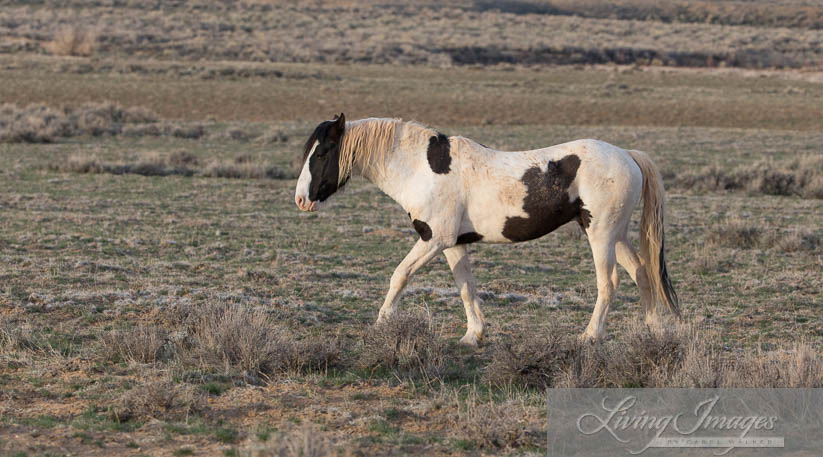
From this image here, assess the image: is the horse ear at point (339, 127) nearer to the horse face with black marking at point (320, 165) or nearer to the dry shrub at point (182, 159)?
the horse face with black marking at point (320, 165)

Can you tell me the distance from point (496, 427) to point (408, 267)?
220cm

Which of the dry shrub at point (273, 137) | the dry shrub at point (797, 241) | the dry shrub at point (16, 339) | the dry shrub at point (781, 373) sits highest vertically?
the dry shrub at point (781, 373)

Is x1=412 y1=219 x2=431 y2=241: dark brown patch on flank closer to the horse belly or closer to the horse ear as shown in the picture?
the horse belly

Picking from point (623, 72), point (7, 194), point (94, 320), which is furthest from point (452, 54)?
point (94, 320)

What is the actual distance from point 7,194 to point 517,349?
1234cm

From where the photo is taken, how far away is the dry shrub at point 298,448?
4.82 m

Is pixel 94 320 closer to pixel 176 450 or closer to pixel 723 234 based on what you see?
pixel 176 450

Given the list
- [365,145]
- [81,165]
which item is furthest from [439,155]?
[81,165]

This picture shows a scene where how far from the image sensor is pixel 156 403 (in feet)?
19.5

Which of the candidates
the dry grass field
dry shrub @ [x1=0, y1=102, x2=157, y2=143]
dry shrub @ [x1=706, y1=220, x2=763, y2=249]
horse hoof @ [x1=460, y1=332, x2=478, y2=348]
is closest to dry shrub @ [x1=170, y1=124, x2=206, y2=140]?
the dry grass field

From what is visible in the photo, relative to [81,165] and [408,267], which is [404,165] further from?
[81,165]

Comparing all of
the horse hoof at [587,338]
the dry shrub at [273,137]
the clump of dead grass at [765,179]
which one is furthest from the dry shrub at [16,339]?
the dry shrub at [273,137]

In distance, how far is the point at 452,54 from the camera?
211 ft

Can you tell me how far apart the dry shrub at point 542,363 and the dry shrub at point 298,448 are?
1.97 m
